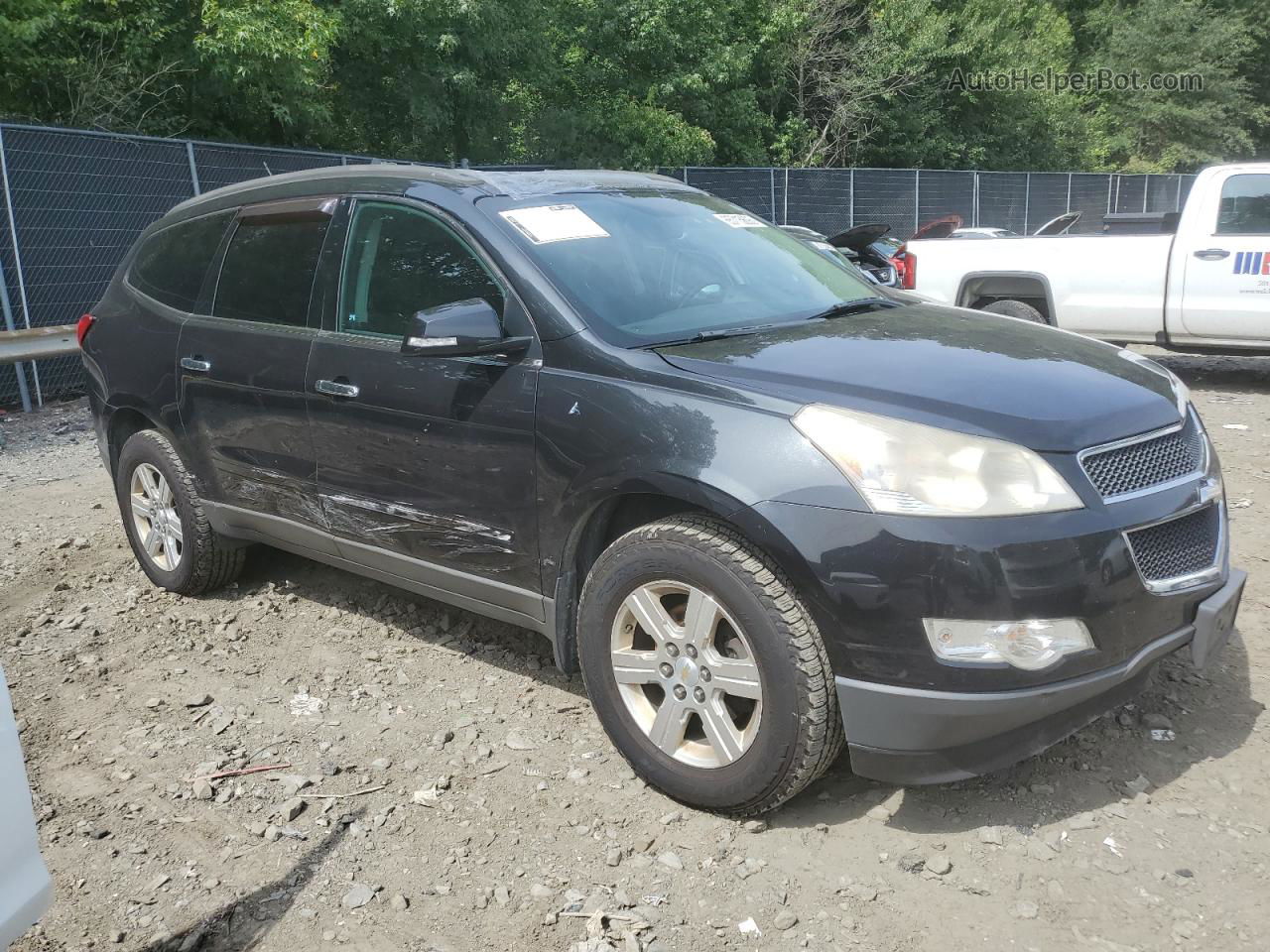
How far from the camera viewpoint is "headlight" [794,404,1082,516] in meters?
2.69

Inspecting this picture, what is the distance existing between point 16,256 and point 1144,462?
9.61m

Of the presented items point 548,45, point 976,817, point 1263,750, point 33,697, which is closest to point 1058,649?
point 976,817

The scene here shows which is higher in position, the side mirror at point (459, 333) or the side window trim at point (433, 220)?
the side window trim at point (433, 220)


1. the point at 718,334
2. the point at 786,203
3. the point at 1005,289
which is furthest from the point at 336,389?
the point at 786,203

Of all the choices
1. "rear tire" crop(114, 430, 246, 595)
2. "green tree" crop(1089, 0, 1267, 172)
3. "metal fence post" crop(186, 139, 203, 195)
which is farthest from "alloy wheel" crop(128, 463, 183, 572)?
"green tree" crop(1089, 0, 1267, 172)

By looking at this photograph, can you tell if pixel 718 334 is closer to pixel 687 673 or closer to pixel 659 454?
pixel 659 454

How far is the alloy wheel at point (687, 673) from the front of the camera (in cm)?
294

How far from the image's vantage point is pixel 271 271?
4.33 m

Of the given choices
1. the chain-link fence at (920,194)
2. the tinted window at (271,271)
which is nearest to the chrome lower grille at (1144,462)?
Result: the tinted window at (271,271)

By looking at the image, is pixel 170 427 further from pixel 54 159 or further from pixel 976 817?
pixel 54 159

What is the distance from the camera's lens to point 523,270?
137 inches

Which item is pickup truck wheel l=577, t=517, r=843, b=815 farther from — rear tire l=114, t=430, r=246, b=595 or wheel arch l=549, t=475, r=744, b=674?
rear tire l=114, t=430, r=246, b=595

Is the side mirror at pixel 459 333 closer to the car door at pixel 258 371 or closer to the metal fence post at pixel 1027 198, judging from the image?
the car door at pixel 258 371

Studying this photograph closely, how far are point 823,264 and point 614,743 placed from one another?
2096 millimetres
